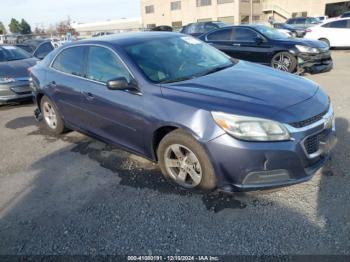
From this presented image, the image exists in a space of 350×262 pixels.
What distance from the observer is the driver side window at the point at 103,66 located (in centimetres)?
382

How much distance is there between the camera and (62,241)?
2.86m

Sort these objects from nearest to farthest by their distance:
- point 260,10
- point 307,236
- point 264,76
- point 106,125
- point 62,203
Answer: point 307,236
point 62,203
point 264,76
point 106,125
point 260,10

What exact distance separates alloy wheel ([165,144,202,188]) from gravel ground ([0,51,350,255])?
13 cm

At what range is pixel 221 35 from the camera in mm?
10547

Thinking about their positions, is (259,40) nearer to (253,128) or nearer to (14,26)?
(253,128)

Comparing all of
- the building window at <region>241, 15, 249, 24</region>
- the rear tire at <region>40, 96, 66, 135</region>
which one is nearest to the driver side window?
the rear tire at <region>40, 96, 66, 135</region>

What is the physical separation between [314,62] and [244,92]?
6723mm

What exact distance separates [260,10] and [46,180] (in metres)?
58.1

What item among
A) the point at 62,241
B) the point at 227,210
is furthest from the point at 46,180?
the point at 227,210

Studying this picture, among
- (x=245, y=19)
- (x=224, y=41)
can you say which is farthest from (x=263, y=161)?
(x=245, y=19)

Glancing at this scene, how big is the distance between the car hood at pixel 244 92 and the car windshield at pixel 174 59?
22cm

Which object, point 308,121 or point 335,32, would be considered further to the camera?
point 335,32

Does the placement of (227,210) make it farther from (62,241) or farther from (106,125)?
(106,125)

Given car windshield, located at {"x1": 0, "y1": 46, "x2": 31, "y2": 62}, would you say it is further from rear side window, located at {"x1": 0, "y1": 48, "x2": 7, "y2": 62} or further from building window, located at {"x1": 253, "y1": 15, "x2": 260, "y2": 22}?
building window, located at {"x1": 253, "y1": 15, "x2": 260, "y2": 22}
